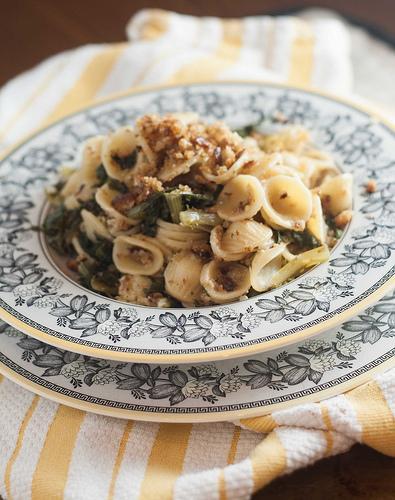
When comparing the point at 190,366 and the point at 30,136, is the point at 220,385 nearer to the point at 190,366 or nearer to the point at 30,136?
the point at 190,366

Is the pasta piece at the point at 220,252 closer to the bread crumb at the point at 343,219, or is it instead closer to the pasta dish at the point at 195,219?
the pasta dish at the point at 195,219

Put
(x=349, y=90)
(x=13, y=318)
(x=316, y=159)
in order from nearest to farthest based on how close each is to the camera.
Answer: (x=13, y=318), (x=316, y=159), (x=349, y=90)

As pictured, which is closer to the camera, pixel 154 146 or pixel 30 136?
pixel 154 146

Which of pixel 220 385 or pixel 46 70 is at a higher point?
pixel 220 385

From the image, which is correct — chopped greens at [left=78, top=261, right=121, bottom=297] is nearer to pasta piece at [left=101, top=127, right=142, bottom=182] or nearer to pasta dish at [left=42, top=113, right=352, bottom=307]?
pasta dish at [left=42, top=113, right=352, bottom=307]

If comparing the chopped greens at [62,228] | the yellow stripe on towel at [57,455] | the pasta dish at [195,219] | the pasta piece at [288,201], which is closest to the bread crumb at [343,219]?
the pasta dish at [195,219]

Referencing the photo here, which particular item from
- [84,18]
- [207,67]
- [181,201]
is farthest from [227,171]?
[84,18]

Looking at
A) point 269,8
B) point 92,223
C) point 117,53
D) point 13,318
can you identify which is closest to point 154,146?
point 92,223
